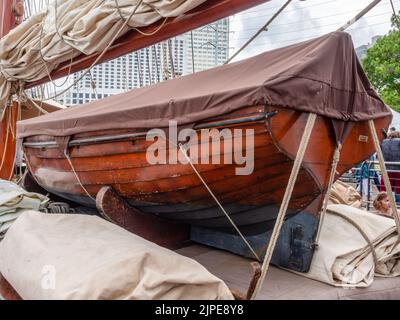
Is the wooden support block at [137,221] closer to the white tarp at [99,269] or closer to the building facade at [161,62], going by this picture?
the white tarp at [99,269]

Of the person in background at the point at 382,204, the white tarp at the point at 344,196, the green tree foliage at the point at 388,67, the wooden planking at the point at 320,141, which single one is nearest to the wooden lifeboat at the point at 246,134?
the wooden planking at the point at 320,141

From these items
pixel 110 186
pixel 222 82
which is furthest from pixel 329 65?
pixel 110 186

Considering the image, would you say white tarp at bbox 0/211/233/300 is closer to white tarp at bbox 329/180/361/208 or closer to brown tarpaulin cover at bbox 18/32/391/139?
brown tarpaulin cover at bbox 18/32/391/139

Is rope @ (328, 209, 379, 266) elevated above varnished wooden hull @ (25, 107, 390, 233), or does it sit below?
below

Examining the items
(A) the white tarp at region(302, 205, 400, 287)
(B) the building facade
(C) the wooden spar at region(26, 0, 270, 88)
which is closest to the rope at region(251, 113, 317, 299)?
(A) the white tarp at region(302, 205, 400, 287)

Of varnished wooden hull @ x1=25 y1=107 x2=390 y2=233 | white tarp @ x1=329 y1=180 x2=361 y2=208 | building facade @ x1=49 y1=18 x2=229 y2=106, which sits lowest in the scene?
white tarp @ x1=329 y1=180 x2=361 y2=208

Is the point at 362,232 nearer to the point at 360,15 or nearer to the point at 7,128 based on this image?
the point at 360,15

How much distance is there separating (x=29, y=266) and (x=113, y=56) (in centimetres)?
252

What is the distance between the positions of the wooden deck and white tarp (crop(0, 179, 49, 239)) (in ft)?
4.75

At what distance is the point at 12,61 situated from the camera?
4.45 metres

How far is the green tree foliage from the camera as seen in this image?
59.0 feet

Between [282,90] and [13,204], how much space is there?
224 centimetres

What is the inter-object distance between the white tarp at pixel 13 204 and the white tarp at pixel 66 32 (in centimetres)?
146

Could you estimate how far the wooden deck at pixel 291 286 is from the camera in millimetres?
1986
